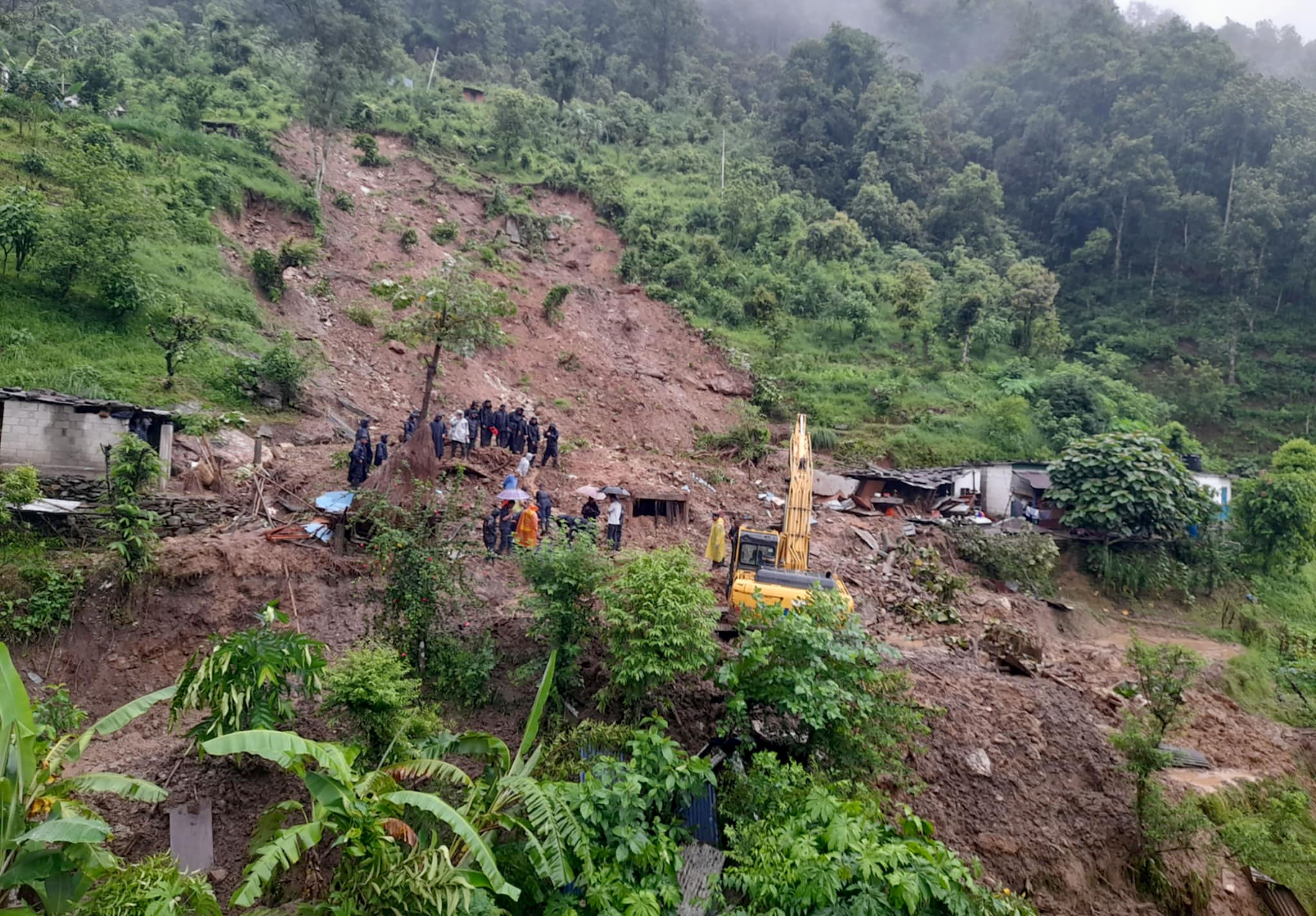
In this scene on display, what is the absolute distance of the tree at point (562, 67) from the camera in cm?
4191

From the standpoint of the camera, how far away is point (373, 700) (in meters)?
7.27

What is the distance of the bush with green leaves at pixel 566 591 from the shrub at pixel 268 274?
16.7m

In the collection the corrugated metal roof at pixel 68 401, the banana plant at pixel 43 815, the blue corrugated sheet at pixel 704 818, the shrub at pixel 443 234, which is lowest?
the blue corrugated sheet at pixel 704 818

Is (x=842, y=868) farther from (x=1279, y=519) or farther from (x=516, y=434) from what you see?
(x=1279, y=519)

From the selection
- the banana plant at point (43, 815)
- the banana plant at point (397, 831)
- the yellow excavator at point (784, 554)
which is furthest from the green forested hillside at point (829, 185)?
the banana plant at point (397, 831)

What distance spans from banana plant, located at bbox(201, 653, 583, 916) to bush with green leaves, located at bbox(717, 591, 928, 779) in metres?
2.47

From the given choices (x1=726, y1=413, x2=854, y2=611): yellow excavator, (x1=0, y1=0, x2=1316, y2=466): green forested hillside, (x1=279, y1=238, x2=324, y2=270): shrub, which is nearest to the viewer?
(x1=726, y1=413, x2=854, y2=611): yellow excavator

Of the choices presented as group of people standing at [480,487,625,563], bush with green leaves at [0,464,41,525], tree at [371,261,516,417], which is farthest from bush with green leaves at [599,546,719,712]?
tree at [371,261,516,417]

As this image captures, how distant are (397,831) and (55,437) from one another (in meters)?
9.90

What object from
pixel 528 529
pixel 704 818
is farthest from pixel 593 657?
pixel 528 529

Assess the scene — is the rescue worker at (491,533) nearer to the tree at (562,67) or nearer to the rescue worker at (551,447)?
the rescue worker at (551,447)

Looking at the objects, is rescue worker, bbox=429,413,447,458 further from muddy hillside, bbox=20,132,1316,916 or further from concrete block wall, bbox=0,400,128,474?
concrete block wall, bbox=0,400,128,474

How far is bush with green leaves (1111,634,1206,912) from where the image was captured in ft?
27.4

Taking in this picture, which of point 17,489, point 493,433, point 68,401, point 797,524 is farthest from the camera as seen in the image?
point 493,433
